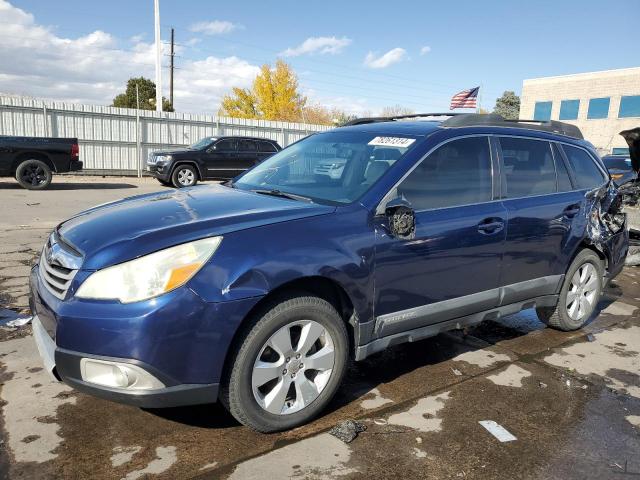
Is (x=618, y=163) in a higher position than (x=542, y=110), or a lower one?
lower

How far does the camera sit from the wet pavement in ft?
8.35

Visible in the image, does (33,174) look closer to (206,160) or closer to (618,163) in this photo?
(206,160)

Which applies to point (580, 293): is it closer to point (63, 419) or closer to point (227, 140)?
point (63, 419)

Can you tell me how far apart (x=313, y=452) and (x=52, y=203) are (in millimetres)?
10635

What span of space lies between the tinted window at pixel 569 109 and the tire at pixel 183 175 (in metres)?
38.9

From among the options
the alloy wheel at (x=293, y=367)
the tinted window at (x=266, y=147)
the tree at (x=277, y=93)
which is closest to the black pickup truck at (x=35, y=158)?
the tinted window at (x=266, y=147)

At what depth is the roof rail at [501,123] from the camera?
12.2 ft

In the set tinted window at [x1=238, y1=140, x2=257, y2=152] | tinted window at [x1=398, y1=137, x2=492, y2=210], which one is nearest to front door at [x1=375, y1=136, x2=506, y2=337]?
tinted window at [x1=398, y1=137, x2=492, y2=210]

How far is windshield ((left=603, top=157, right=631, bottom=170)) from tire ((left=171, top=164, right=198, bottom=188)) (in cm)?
1150

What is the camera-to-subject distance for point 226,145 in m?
16.6

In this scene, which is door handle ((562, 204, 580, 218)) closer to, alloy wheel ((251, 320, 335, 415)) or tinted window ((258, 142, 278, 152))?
alloy wheel ((251, 320, 335, 415))

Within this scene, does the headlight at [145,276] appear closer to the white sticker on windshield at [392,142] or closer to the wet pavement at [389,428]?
the wet pavement at [389,428]

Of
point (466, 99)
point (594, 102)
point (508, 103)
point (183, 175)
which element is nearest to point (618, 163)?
point (466, 99)

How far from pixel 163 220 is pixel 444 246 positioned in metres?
1.75
